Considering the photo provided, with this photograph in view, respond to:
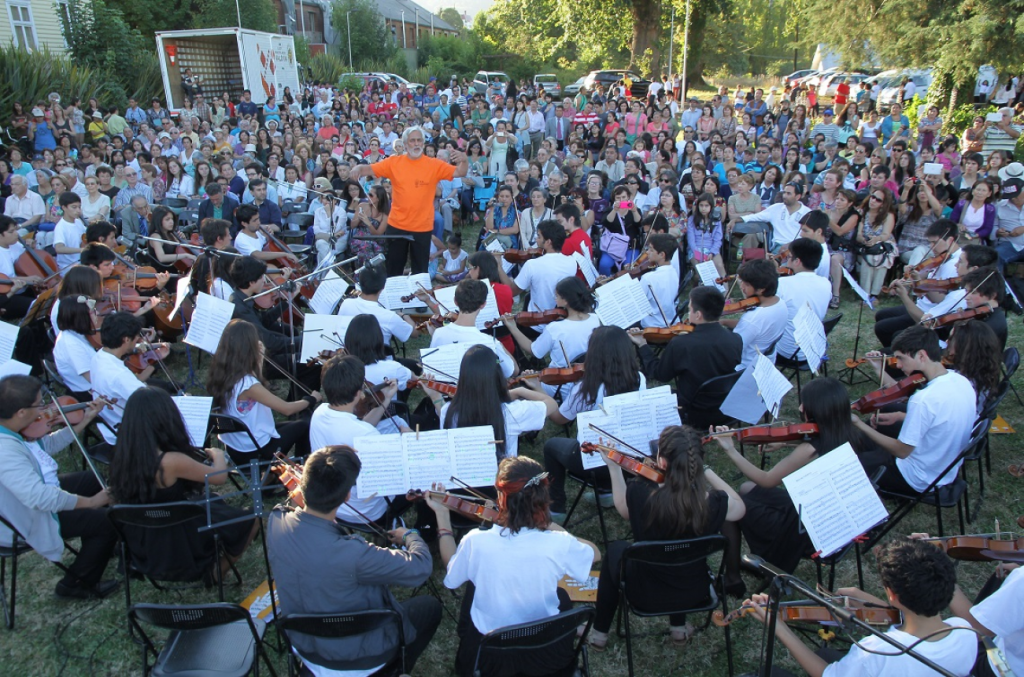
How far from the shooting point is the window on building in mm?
19578

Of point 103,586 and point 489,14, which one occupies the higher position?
point 489,14

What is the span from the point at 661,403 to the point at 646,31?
29456 mm

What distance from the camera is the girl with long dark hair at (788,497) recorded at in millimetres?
3295

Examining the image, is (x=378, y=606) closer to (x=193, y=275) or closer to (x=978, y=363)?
(x=978, y=363)

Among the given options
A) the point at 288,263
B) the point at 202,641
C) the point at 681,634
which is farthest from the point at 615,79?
the point at 202,641

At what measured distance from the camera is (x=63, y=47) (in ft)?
69.6

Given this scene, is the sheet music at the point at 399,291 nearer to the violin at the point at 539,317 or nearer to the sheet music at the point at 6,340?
the violin at the point at 539,317

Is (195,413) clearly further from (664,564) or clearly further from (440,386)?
(664,564)

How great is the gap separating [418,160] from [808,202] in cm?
488

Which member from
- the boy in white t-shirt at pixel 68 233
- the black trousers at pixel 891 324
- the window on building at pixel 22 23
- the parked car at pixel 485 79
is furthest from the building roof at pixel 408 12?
the black trousers at pixel 891 324

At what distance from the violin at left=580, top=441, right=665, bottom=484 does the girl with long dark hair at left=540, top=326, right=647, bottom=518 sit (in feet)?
1.93

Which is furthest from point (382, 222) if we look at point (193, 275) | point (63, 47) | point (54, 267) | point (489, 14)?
point (489, 14)

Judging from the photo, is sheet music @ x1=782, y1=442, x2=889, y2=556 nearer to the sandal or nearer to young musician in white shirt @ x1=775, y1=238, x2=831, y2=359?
the sandal

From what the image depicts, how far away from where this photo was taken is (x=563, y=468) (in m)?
4.05
